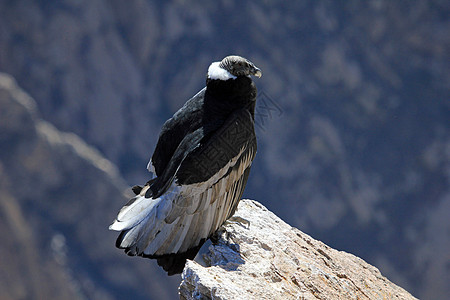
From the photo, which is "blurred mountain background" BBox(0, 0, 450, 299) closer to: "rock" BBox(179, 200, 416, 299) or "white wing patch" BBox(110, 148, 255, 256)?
"rock" BBox(179, 200, 416, 299)

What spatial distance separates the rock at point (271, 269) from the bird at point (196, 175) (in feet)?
0.81

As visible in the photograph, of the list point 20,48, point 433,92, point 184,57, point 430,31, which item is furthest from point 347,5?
point 20,48

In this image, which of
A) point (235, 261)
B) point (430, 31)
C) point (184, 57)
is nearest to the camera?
point (235, 261)

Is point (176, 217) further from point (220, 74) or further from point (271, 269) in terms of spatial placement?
point (220, 74)

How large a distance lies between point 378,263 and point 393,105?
5331 mm

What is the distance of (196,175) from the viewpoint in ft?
12.0

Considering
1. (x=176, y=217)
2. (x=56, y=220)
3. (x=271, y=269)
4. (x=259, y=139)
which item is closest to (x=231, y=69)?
(x=176, y=217)

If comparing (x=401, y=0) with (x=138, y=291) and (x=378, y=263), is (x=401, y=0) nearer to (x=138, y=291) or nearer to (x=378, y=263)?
(x=378, y=263)

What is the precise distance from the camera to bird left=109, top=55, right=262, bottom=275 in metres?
3.51

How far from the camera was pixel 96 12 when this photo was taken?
58.2 feet

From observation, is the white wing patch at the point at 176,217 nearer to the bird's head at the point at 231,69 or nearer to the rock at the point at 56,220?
the bird's head at the point at 231,69

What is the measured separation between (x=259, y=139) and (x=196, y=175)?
1171cm

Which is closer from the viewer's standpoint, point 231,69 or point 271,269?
point 271,269

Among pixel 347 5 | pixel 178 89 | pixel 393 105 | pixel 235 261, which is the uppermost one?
pixel 347 5
